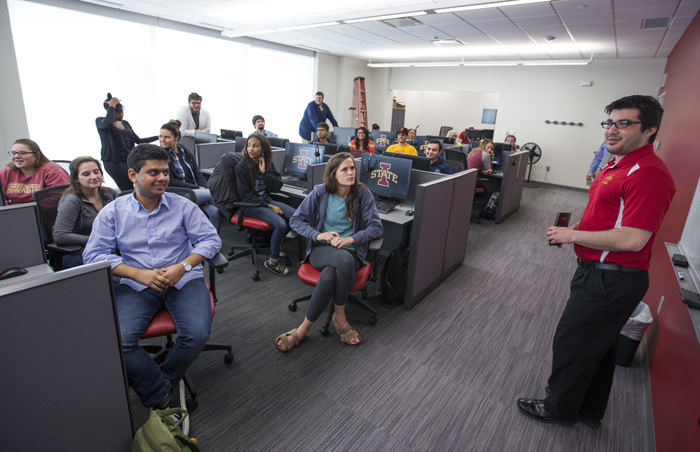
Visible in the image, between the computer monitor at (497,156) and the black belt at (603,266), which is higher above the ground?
the computer monitor at (497,156)

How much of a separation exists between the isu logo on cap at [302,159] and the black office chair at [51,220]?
7.00 feet

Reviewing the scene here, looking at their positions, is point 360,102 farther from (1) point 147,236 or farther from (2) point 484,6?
(1) point 147,236

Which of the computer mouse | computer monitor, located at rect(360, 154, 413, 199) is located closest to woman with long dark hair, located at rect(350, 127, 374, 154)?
computer monitor, located at rect(360, 154, 413, 199)

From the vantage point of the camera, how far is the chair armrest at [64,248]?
2.01 meters

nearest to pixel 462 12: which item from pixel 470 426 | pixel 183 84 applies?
pixel 470 426

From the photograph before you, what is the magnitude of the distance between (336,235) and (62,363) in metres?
1.51

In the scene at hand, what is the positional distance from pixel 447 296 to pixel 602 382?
54.9 inches

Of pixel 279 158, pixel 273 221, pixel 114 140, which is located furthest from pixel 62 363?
pixel 114 140

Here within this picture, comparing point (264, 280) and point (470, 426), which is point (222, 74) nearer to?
point (264, 280)

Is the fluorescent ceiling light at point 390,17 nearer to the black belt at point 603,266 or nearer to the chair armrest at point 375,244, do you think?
the chair armrest at point 375,244

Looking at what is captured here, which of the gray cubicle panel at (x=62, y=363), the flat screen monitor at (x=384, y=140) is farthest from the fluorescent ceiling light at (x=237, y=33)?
the gray cubicle panel at (x=62, y=363)

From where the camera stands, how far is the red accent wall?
143cm

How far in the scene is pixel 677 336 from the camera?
1.76 m

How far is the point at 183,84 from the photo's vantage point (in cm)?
671
